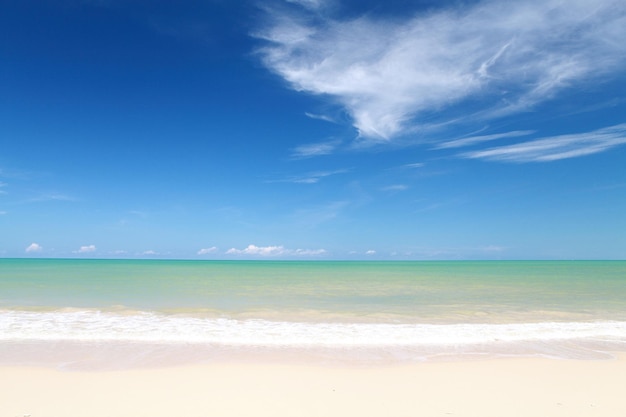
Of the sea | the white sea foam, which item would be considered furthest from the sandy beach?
the white sea foam

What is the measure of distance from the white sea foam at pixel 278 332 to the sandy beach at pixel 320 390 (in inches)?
90.0

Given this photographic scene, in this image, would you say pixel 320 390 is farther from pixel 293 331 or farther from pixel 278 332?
pixel 293 331

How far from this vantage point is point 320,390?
649 cm

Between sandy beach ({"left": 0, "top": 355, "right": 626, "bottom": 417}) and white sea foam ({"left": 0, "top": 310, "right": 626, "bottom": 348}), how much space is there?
229cm

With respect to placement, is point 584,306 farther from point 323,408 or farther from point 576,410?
point 323,408

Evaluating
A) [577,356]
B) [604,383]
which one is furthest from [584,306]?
[604,383]

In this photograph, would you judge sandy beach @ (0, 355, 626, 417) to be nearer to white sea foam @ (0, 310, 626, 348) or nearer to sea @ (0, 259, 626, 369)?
sea @ (0, 259, 626, 369)

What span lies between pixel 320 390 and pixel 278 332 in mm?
4956

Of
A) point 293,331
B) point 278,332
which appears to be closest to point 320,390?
point 278,332

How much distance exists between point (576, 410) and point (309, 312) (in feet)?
34.9

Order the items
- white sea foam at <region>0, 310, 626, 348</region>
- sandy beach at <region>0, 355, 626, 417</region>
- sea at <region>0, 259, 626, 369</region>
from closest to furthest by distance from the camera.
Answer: sandy beach at <region>0, 355, 626, 417</region>
sea at <region>0, 259, 626, 369</region>
white sea foam at <region>0, 310, 626, 348</region>

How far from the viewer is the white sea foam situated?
10.1m

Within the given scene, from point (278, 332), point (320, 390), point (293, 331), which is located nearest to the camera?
point (320, 390)

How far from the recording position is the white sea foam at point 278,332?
33.1 feet
